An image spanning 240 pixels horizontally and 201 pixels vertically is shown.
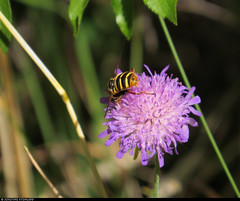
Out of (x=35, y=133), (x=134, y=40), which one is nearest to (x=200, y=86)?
(x=134, y=40)

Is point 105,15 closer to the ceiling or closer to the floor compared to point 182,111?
closer to the ceiling

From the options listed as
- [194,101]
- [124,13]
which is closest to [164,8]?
[124,13]

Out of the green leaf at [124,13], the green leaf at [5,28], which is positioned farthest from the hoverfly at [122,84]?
the green leaf at [5,28]

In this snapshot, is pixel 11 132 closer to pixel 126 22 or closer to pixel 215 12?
pixel 126 22

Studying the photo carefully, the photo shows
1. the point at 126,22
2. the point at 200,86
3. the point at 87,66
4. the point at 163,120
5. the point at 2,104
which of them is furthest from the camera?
the point at 200,86

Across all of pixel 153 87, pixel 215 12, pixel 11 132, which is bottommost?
pixel 11 132

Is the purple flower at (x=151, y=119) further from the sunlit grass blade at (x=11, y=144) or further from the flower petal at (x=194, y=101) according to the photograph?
the sunlit grass blade at (x=11, y=144)
